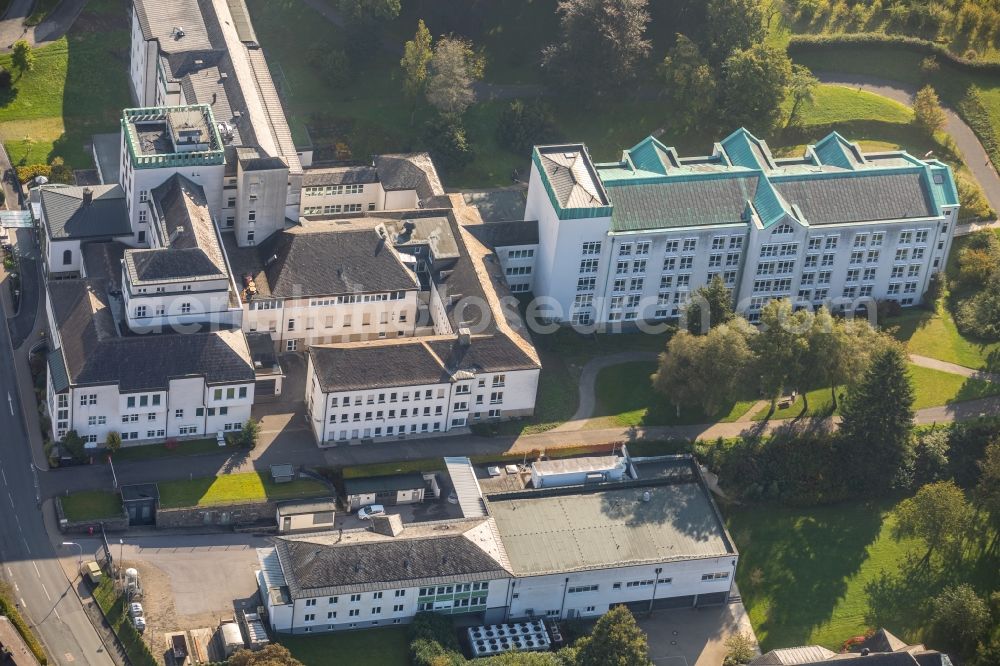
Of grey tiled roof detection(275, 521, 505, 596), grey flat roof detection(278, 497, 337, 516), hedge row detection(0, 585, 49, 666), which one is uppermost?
grey tiled roof detection(275, 521, 505, 596)

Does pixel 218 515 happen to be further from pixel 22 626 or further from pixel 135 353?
pixel 22 626

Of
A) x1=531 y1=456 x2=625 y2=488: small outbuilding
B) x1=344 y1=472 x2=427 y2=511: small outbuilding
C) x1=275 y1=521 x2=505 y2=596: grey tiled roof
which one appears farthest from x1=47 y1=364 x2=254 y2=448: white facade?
x1=531 y1=456 x2=625 y2=488: small outbuilding

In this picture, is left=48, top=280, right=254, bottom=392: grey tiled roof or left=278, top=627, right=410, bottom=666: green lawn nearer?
left=278, top=627, right=410, bottom=666: green lawn

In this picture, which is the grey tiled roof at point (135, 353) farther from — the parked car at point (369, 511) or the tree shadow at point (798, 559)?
the tree shadow at point (798, 559)

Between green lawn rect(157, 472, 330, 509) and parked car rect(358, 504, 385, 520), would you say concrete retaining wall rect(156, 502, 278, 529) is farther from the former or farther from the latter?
parked car rect(358, 504, 385, 520)

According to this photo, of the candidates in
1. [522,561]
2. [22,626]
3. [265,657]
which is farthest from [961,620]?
[22,626]

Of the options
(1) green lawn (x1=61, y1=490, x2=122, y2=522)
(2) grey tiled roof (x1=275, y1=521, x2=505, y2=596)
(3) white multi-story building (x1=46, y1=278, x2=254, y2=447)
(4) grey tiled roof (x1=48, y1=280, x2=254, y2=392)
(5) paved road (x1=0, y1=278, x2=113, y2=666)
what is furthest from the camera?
(4) grey tiled roof (x1=48, y1=280, x2=254, y2=392)

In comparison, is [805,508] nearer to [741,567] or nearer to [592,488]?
[741,567]

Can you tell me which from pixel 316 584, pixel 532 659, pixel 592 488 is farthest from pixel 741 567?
→ pixel 316 584
